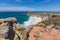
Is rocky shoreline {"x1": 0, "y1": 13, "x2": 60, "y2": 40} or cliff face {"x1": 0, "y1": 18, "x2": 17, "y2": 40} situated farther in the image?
rocky shoreline {"x1": 0, "y1": 13, "x2": 60, "y2": 40}

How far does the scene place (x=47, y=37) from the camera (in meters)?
11.8

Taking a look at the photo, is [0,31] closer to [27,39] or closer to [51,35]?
[27,39]

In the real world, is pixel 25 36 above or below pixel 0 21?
below

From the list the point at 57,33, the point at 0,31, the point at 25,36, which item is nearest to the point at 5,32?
the point at 0,31

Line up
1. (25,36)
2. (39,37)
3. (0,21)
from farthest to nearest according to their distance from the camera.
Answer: (39,37), (25,36), (0,21)

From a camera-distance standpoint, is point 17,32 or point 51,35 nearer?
point 17,32

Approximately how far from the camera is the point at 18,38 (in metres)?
10.0

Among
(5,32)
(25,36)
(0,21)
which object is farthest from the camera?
(25,36)

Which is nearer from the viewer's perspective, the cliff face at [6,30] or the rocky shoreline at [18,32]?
the cliff face at [6,30]

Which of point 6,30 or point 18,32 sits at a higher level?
point 6,30

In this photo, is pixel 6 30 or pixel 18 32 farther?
pixel 18 32

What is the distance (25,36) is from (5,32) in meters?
2.26

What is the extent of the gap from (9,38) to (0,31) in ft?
2.19

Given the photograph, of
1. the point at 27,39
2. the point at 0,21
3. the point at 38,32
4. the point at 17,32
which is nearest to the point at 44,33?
the point at 38,32
